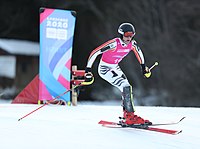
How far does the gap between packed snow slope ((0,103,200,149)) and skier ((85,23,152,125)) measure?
0.23 meters

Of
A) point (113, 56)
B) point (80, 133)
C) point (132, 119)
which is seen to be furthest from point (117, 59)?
point (80, 133)

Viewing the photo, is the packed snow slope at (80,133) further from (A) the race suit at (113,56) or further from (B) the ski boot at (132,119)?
(A) the race suit at (113,56)

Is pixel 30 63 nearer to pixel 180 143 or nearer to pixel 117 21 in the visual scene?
pixel 117 21

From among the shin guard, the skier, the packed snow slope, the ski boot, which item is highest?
the skier

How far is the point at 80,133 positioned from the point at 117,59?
104 cm

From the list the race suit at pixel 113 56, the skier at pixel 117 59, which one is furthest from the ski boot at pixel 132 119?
the race suit at pixel 113 56

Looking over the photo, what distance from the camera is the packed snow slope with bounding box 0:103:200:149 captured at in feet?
13.1

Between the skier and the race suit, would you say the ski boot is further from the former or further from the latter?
the race suit

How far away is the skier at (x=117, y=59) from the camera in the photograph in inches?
189

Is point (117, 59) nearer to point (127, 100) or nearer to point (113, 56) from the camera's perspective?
point (113, 56)

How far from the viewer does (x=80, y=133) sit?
4559 millimetres

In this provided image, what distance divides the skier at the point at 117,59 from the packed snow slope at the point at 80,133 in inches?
8.9

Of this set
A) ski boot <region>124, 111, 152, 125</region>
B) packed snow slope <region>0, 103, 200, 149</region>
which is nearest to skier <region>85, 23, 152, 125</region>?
ski boot <region>124, 111, 152, 125</region>

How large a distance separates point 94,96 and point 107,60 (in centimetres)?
1258
